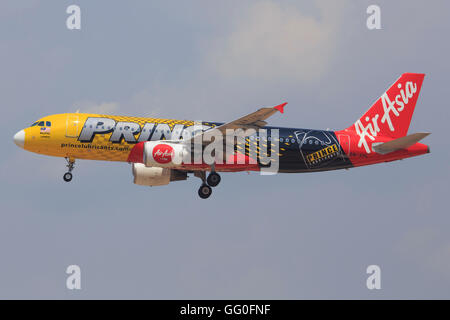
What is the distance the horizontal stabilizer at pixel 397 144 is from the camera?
176 feet

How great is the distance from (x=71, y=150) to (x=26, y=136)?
301 cm

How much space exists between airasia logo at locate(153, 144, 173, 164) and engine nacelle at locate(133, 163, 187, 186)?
412 cm

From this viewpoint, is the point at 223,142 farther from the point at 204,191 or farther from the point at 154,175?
the point at 154,175

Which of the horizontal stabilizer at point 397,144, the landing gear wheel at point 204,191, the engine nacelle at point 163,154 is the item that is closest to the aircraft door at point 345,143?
the horizontal stabilizer at point 397,144

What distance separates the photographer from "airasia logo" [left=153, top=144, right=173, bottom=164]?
51.4 m

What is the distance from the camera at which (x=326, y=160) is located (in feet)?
182

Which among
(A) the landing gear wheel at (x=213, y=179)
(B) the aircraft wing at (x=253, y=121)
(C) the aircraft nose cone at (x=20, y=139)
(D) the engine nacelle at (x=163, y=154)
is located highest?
(B) the aircraft wing at (x=253, y=121)

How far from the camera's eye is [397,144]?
55.1 metres

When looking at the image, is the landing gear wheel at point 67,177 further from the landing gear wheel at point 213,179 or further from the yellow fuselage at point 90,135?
the landing gear wheel at point 213,179

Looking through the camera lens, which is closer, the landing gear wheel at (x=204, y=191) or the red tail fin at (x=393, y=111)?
the landing gear wheel at (x=204, y=191)

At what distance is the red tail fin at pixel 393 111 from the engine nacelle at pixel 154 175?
40.2ft

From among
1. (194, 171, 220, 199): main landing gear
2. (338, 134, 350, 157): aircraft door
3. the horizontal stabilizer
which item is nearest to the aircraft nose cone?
(194, 171, 220, 199): main landing gear

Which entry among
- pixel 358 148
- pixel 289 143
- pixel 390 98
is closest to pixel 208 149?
pixel 289 143

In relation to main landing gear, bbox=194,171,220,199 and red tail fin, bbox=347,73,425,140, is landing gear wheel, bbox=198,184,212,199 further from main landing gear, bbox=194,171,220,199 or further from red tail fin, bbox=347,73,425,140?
red tail fin, bbox=347,73,425,140
